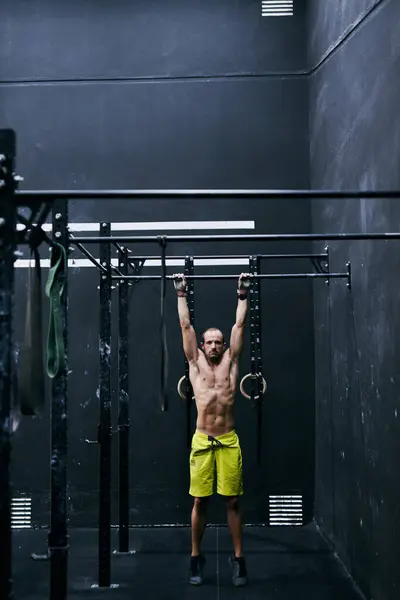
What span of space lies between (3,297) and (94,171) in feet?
13.1

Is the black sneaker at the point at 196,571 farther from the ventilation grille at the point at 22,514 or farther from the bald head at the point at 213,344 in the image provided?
the ventilation grille at the point at 22,514

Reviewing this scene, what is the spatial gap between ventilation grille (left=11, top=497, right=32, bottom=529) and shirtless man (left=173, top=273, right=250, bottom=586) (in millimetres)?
2016

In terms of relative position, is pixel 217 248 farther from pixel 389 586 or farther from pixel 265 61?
pixel 389 586

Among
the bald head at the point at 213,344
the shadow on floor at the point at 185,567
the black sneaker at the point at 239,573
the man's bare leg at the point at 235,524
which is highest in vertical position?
the bald head at the point at 213,344

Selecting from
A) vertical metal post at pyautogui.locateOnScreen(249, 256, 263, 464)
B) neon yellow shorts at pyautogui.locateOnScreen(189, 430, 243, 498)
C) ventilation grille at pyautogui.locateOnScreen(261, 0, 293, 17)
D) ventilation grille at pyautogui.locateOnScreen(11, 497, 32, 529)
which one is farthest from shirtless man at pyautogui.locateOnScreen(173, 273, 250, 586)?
ventilation grille at pyautogui.locateOnScreen(261, 0, 293, 17)

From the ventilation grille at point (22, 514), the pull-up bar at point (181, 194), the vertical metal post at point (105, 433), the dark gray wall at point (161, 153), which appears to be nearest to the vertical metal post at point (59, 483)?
the pull-up bar at point (181, 194)

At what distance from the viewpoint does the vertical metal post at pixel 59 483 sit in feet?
8.61

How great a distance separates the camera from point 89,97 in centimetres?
602

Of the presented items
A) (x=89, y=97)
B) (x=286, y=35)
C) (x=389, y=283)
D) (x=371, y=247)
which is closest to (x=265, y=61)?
(x=286, y=35)

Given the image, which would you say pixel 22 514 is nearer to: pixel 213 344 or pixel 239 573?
pixel 239 573

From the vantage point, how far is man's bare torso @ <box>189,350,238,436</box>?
15.2 feet

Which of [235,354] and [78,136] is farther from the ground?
[78,136]

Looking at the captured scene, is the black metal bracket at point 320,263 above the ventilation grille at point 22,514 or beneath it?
above

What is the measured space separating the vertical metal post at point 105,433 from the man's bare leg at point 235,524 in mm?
839
